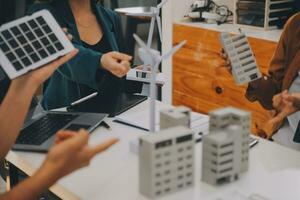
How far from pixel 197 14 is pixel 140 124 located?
2061mm

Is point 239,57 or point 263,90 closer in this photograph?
point 239,57

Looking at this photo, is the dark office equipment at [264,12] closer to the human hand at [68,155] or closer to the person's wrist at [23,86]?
the person's wrist at [23,86]

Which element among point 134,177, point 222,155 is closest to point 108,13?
point 134,177

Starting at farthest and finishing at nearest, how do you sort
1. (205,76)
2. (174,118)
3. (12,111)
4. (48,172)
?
1. (205,76)
2. (12,111)
3. (174,118)
4. (48,172)

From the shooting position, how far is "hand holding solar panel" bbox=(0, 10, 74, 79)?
4.06 ft

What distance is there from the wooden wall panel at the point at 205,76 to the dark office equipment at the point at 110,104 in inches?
52.8

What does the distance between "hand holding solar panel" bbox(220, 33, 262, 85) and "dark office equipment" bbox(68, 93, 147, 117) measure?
1.60ft

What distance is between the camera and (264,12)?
125 inches

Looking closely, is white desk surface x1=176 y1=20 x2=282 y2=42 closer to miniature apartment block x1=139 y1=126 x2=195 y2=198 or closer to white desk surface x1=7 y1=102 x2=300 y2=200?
white desk surface x1=7 y1=102 x2=300 y2=200

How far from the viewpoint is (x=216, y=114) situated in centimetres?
118

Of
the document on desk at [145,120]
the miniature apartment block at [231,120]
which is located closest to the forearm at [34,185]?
the miniature apartment block at [231,120]

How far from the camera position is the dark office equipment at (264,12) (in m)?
3.15

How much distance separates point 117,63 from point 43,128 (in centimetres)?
34

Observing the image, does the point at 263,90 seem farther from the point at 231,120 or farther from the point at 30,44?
the point at 30,44
